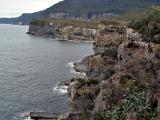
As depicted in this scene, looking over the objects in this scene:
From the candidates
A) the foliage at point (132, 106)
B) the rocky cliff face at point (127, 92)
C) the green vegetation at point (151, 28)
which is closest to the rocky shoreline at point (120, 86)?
the rocky cliff face at point (127, 92)

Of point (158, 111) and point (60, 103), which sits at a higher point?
point (158, 111)

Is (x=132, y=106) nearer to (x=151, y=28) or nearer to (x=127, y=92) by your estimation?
(x=127, y=92)

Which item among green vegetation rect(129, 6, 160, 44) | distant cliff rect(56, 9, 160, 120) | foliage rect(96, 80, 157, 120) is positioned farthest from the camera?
green vegetation rect(129, 6, 160, 44)

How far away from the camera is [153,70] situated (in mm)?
93750

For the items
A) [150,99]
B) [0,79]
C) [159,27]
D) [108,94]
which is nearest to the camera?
[150,99]

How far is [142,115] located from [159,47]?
29.5 meters

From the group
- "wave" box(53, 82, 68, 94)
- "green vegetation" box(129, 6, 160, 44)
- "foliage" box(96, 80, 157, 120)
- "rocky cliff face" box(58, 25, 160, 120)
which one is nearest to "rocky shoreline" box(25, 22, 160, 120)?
"rocky cliff face" box(58, 25, 160, 120)

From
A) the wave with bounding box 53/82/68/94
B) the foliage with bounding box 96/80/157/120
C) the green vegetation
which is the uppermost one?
the green vegetation

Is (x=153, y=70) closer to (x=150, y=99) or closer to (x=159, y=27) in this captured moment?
(x=150, y=99)

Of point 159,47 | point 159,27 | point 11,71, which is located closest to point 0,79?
point 11,71

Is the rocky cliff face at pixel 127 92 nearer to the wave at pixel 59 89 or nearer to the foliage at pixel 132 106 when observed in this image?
the foliage at pixel 132 106

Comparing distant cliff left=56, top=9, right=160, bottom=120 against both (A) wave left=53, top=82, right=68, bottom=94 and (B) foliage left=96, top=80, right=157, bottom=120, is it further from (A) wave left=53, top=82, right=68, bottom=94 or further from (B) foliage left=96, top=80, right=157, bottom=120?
(A) wave left=53, top=82, right=68, bottom=94

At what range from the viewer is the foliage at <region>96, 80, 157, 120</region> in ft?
240

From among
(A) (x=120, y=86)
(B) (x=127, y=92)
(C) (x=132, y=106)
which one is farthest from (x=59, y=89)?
(C) (x=132, y=106)
